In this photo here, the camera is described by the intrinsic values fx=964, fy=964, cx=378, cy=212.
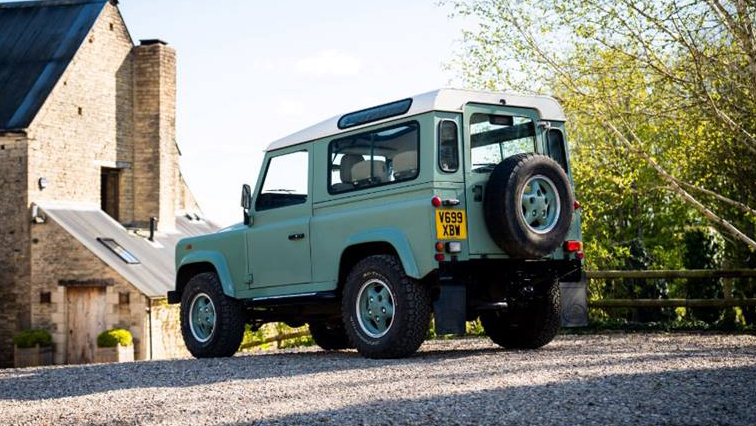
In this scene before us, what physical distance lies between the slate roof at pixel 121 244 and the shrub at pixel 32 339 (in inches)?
Result: 95.8

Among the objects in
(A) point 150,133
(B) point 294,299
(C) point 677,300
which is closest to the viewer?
(B) point 294,299

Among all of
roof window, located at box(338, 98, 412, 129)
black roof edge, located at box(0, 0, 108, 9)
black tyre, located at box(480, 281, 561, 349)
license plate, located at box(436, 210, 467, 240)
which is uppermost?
black roof edge, located at box(0, 0, 108, 9)

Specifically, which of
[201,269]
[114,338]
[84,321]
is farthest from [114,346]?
[201,269]

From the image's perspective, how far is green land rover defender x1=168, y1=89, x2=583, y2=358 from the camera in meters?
9.11

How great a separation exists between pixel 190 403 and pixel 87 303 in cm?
1908

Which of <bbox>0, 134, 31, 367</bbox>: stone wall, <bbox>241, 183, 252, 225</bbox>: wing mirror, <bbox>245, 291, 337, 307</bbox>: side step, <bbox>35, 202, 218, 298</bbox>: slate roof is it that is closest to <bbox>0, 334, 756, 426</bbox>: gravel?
<bbox>245, 291, 337, 307</bbox>: side step

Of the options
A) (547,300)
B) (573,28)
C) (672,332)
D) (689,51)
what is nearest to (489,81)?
(573,28)

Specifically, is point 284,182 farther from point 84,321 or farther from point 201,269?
point 84,321

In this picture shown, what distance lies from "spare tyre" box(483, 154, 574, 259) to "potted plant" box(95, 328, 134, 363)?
16.5 m

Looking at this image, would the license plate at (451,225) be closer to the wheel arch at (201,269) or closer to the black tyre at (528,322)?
the black tyre at (528,322)

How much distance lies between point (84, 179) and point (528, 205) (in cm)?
2027

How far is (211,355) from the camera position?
11.4 m

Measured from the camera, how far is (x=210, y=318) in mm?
11500

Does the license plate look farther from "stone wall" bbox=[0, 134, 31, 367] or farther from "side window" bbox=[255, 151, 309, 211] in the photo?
"stone wall" bbox=[0, 134, 31, 367]
